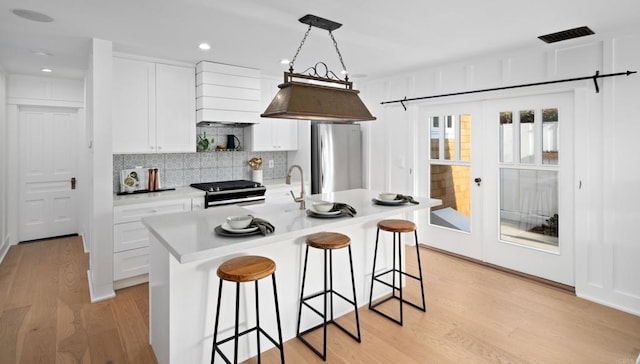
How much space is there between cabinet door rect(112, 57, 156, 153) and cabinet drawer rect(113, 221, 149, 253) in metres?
0.83

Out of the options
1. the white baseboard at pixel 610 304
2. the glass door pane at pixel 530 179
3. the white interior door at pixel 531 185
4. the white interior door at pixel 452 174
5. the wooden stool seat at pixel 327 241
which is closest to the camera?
the wooden stool seat at pixel 327 241

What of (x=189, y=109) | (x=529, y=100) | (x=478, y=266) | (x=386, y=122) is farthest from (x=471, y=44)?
(x=189, y=109)

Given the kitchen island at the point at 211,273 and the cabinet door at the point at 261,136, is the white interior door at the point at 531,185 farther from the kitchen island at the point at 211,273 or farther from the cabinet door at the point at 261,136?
the cabinet door at the point at 261,136

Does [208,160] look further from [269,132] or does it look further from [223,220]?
[223,220]

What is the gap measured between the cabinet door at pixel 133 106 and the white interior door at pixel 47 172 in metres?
2.48

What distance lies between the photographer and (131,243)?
3.60 meters

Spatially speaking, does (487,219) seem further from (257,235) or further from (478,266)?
(257,235)

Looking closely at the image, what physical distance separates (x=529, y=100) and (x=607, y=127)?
0.78 m

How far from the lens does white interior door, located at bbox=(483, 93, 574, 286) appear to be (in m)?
3.50

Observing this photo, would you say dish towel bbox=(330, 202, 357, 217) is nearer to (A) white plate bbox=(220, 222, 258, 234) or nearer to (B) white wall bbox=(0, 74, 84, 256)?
(A) white plate bbox=(220, 222, 258, 234)

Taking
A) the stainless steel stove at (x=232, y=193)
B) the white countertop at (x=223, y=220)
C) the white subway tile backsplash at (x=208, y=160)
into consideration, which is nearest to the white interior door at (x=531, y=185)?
the white countertop at (x=223, y=220)

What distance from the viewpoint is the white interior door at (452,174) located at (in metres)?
4.25

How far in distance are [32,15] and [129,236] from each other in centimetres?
207

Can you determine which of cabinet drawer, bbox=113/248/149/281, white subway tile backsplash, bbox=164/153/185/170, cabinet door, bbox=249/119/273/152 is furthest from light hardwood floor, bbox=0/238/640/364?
cabinet door, bbox=249/119/273/152
